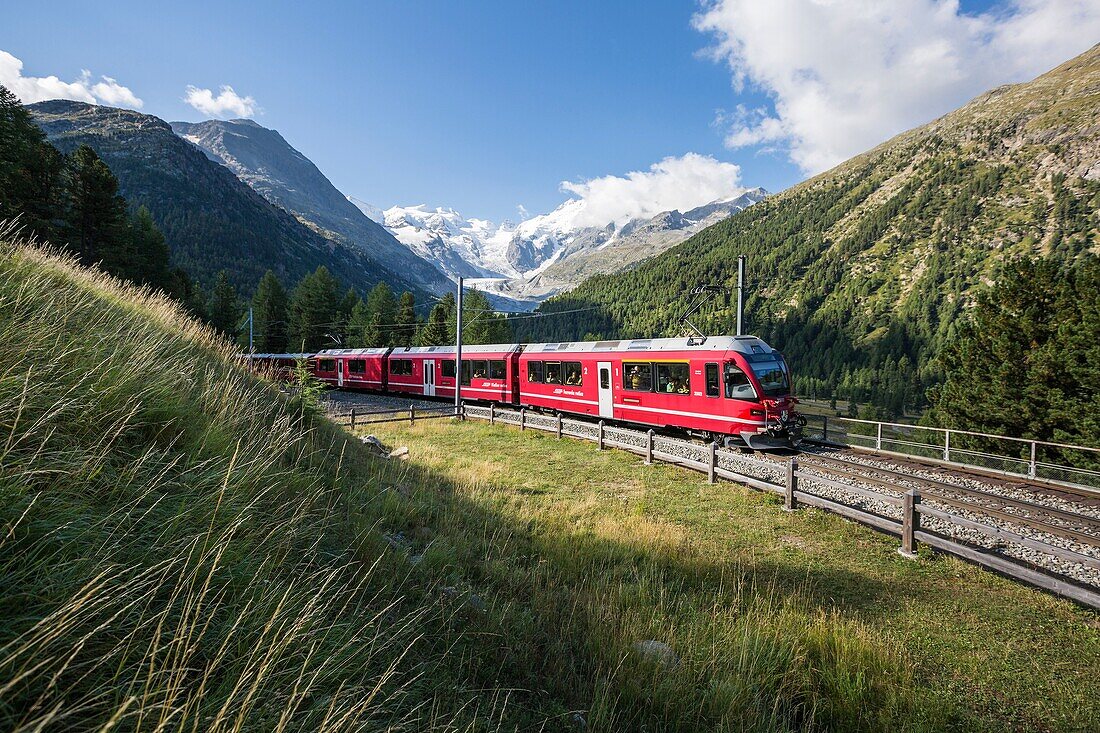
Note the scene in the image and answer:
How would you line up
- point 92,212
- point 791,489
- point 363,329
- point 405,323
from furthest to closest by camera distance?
point 363,329 < point 405,323 < point 92,212 < point 791,489

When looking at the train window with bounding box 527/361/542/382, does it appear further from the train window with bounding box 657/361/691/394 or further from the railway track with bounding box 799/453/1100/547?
the railway track with bounding box 799/453/1100/547

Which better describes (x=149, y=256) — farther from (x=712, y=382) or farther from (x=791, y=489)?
(x=791, y=489)

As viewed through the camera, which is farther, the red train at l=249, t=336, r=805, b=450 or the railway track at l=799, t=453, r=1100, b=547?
the red train at l=249, t=336, r=805, b=450

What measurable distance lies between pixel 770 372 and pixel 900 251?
183 metres

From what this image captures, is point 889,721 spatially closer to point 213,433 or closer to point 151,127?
point 213,433

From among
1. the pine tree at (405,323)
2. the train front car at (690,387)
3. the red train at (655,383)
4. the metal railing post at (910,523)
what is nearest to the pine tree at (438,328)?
the pine tree at (405,323)

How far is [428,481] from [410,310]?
59.4m

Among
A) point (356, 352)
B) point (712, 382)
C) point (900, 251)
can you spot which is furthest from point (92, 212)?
point (900, 251)

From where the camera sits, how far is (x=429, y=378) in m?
29.7

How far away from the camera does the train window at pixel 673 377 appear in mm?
15258

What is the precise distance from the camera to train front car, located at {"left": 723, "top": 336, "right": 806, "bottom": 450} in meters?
13.5

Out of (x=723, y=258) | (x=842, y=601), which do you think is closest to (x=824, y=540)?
(x=842, y=601)

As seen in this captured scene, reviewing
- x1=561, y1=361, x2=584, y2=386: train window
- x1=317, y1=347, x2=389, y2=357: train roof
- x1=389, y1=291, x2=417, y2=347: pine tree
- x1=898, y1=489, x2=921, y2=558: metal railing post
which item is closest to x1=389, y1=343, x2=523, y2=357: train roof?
x1=317, y1=347, x2=389, y2=357: train roof

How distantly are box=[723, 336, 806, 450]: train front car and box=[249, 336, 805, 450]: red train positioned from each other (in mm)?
28
